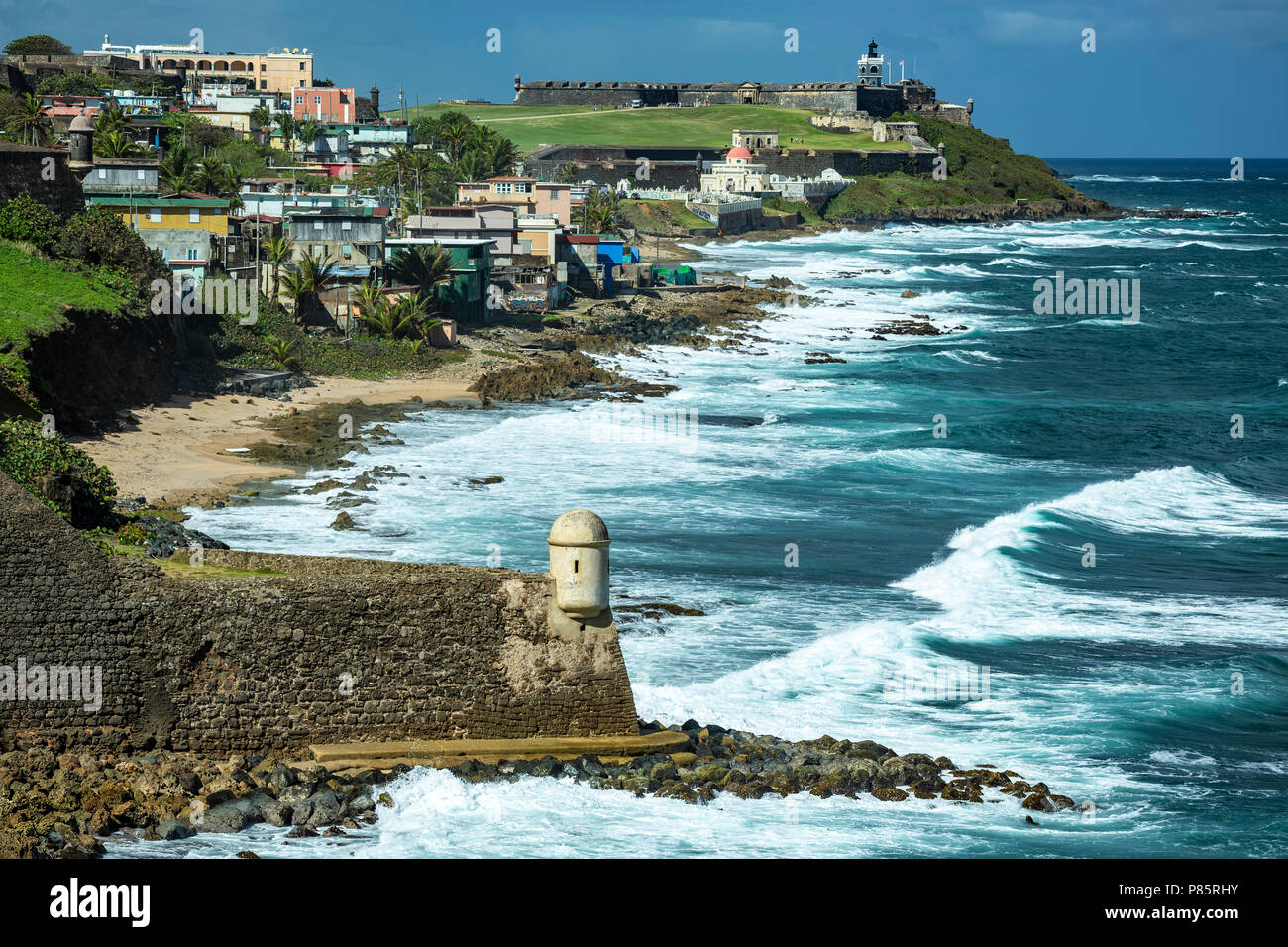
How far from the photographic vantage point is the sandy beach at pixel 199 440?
32559mm

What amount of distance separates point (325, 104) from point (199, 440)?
8345cm

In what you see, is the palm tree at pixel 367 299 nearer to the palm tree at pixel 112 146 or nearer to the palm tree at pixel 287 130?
Answer: the palm tree at pixel 112 146

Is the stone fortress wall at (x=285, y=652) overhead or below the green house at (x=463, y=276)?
below

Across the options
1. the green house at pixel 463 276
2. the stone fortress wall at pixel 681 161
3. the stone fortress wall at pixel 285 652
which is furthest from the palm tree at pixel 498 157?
the stone fortress wall at pixel 285 652

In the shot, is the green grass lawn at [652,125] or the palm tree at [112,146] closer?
the palm tree at [112,146]

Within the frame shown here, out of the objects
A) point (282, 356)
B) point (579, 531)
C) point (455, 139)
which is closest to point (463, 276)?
point (282, 356)

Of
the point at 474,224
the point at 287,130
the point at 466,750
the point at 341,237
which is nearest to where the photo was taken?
the point at 466,750

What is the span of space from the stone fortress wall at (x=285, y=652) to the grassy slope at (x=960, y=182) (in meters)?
123

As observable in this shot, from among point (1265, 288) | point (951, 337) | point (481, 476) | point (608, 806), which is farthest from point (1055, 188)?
point (608, 806)

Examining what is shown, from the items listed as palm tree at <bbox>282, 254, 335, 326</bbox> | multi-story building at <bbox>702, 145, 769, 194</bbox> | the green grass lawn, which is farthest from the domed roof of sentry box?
the green grass lawn

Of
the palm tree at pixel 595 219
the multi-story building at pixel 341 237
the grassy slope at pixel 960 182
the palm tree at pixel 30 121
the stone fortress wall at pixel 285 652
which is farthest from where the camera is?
the grassy slope at pixel 960 182

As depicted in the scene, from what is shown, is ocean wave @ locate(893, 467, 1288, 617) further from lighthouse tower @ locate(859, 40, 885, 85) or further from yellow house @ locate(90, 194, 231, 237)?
lighthouse tower @ locate(859, 40, 885, 85)

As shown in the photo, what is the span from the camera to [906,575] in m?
30.6

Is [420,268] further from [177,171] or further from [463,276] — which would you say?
[177,171]
